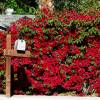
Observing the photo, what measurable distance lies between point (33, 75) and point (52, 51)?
836 mm

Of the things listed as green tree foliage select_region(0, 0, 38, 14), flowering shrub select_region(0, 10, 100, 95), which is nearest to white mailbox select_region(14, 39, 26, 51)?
flowering shrub select_region(0, 10, 100, 95)

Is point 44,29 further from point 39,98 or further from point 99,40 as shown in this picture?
point 39,98

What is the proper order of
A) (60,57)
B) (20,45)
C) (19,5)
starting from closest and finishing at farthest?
(20,45) < (60,57) < (19,5)

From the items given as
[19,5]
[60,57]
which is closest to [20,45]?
[60,57]

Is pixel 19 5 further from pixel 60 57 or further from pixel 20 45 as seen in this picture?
pixel 20 45

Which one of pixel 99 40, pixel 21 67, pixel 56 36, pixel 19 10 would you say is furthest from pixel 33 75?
pixel 19 10

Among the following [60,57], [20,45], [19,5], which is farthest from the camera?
[19,5]

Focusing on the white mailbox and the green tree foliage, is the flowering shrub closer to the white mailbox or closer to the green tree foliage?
the white mailbox

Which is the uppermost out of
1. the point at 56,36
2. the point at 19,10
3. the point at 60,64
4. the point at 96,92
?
the point at 19,10

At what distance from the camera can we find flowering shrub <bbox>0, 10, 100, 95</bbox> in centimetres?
1140

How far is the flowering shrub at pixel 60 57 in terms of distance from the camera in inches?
449

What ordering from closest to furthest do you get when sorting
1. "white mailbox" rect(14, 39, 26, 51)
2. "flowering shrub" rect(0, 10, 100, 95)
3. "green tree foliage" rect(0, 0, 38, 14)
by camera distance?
"white mailbox" rect(14, 39, 26, 51) < "flowering shrub" rect(0, 10, 100, 95) < "green tree foliage" rect(0, 0, 38, 14)

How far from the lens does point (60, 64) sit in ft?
37.6

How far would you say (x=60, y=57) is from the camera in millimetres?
11414
